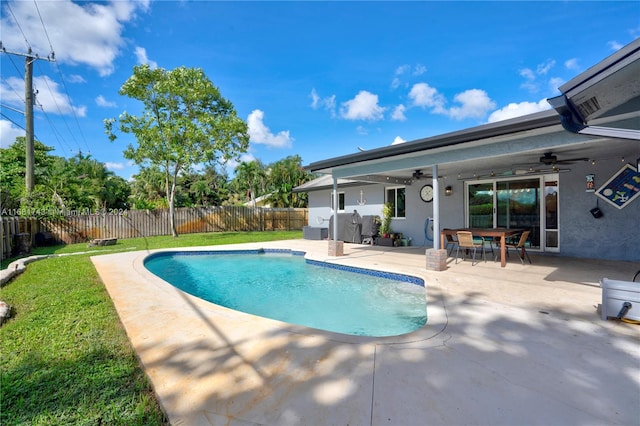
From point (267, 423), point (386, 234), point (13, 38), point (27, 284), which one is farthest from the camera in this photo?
point (13, 38)

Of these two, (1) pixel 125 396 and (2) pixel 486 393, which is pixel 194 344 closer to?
(1) pixel 125 396

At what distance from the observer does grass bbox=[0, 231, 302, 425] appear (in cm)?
213

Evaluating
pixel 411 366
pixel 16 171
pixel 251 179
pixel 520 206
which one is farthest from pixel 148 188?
pixel 411 366

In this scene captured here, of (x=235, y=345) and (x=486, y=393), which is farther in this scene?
(x=235, y=345)

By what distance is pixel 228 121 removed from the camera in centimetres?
1717

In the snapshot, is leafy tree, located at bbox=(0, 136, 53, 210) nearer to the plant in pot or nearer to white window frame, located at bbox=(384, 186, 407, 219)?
the plant in pot

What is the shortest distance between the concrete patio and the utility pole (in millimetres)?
14488

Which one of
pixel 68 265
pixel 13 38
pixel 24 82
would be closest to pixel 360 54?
pixel 68 265

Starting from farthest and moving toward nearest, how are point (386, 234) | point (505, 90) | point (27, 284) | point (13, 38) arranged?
point (505, 90)
point (13, 38)
point (386, 234)
point (27, 284)

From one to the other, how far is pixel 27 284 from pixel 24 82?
48.7 feet

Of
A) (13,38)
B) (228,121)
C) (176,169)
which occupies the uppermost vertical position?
(13,38)

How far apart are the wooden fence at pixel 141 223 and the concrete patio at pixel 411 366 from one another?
971 centimetres

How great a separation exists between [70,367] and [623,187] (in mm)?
9863

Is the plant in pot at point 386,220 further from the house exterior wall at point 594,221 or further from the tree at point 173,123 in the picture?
the tree at point 173,123
